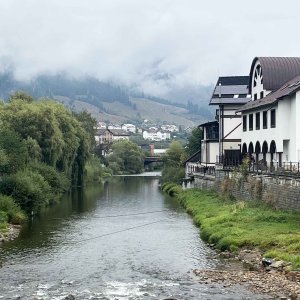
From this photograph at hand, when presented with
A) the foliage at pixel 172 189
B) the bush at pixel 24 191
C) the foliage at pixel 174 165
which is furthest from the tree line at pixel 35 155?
the foliage at pixel 174 165

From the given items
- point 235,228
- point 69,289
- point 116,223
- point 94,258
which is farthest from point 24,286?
point 116,223

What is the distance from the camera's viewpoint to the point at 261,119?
6000cm

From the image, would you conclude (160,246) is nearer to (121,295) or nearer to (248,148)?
(121,295)

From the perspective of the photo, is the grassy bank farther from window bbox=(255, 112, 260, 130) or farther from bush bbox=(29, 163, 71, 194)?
window bbox=(255, 112, 260, 130)

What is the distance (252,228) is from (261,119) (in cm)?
2295

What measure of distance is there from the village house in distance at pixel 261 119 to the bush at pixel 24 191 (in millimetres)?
20250

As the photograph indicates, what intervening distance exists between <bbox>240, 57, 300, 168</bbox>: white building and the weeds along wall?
6.83 ft

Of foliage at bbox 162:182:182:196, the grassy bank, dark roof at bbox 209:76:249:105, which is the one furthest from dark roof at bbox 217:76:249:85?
the grassy bank

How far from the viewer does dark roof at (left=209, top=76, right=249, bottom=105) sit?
8175 centimetres

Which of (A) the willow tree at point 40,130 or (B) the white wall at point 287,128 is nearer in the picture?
(B) the white wall at point 287,128

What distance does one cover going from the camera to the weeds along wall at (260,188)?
139 feet

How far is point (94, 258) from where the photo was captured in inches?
1363

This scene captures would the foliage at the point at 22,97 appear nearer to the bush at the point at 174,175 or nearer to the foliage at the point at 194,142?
the bush at the point at 174,175

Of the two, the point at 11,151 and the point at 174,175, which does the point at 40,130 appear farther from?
the point at 174,175
